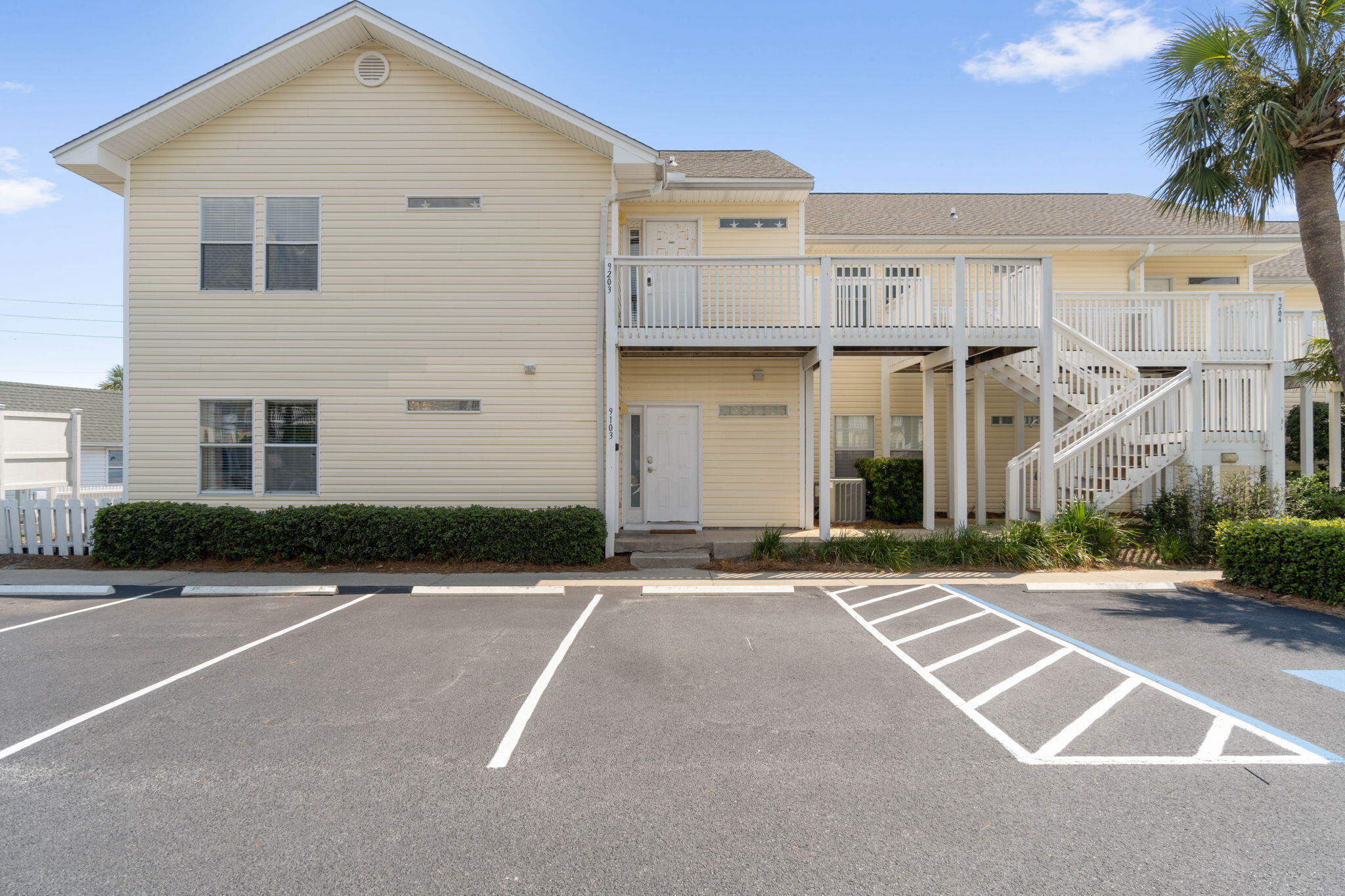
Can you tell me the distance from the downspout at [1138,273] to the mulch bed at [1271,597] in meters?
8.33

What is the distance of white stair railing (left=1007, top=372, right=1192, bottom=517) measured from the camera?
35.4 feet

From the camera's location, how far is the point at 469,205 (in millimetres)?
11352

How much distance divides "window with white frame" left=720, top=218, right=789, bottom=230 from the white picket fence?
11.5m

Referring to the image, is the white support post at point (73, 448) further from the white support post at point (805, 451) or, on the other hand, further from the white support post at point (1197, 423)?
the white support post at point (1197, 423)

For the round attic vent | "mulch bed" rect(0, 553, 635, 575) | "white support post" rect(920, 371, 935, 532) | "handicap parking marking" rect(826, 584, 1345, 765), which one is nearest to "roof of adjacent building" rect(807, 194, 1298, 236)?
"white support post" rect(920, 371, 935, 532)

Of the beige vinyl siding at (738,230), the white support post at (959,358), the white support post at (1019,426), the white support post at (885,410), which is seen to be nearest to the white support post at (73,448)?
the beige vinyl siding at (738,230)

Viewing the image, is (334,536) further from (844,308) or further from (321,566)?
(844,308)

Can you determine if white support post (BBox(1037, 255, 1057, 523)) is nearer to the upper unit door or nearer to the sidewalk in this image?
the sidewalk

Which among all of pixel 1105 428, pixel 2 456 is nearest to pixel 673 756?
pixel 1105 428

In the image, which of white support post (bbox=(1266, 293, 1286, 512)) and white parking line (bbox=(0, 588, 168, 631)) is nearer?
white parking line (bbox=(0, 588, 168, 631))

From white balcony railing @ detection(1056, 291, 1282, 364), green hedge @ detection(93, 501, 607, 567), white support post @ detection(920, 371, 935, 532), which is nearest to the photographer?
green hedge @ detection(93, 501, 607, 567)

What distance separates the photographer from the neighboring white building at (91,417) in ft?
80.0

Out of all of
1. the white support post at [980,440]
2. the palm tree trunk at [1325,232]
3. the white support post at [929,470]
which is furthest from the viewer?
the white support post at [980,440]

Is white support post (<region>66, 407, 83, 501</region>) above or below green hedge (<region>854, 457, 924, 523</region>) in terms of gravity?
above
